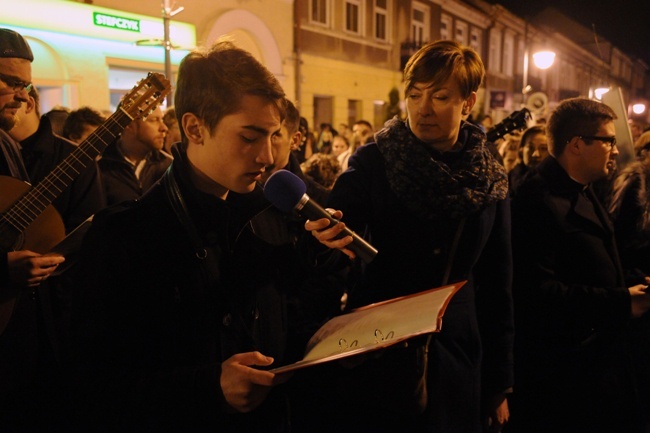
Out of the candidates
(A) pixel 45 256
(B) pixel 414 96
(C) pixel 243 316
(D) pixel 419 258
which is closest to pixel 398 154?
(B) pixel 414 96

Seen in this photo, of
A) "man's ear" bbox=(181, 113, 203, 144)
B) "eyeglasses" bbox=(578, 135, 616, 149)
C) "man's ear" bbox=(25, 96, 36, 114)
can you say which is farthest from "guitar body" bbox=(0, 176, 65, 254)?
"eyeglasses" bbox=(578, 135, 616, 149)

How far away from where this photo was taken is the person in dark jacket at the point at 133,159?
11.9 feet

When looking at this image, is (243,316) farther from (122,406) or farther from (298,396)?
(298,396)

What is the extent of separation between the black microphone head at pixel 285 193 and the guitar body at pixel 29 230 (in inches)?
51.4

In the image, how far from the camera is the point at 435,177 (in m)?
2.11

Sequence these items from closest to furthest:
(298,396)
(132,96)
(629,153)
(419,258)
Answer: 1. (419,258)
2. (298,396)
3. (132,96)
4. (629,153)

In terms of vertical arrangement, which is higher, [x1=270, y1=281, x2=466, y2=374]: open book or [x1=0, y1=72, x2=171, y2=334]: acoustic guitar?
[x1=0, y1=72, x2=171, y2=334]: acoustic guitar

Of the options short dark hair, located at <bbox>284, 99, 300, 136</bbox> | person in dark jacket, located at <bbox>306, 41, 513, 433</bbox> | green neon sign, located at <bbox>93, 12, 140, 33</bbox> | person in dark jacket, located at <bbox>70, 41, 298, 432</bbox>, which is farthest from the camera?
green neon sign, located at <bbox>93, 12, 140, 33</bbox>

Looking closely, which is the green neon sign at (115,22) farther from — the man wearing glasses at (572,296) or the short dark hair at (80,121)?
the man wearing glasses at (572,296)

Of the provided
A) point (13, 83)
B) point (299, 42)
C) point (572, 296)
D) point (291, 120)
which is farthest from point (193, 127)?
point (299, 42)

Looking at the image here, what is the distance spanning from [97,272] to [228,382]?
41 cm

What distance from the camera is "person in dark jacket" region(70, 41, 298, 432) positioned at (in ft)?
4.29

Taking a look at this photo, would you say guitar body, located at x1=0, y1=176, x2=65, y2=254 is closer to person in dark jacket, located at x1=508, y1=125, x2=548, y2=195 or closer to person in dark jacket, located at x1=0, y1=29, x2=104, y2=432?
person in dark jacket, located at x1=0, y1=29, x2=104, y2=432

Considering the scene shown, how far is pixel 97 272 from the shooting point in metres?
1.33
